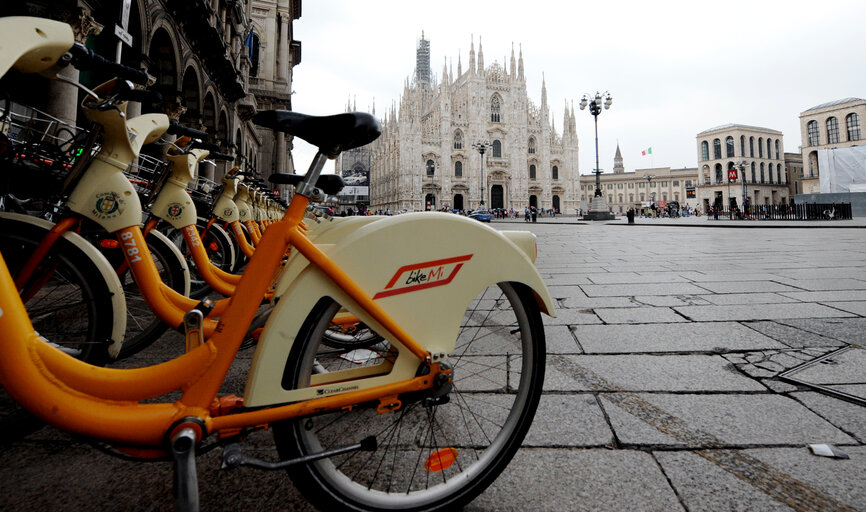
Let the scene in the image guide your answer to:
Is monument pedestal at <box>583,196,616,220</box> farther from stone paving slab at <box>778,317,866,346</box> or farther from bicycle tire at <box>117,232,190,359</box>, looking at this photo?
bicycle tire at <box>117,232,190,359</box>

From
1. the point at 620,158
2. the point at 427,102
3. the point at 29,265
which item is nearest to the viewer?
the point at 29,265

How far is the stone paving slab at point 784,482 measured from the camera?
1191mm

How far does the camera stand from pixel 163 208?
2.91m

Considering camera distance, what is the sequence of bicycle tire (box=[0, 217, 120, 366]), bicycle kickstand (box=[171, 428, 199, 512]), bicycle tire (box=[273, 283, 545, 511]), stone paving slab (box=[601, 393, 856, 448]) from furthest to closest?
bicycle tire (box=[0, 217, 120, 366]) < stone paving slab (box=[601, 393, 856, 448]) < bicycle tire (box=[273, 283, 545, 511]) < bicycle kickstand (box=[171, 428, 199, 512])

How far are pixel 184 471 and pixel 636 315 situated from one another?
3.39m

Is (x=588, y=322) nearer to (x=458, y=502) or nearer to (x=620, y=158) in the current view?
(x=458, y=502)

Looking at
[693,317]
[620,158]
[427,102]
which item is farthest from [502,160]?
[620,158]

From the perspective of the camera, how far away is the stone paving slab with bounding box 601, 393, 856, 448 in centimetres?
151

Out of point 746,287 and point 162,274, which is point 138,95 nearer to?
point 162,274

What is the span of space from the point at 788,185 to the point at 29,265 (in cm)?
9206

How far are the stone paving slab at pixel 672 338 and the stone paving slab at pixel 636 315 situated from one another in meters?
0.16

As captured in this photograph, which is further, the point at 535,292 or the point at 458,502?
the point at 535,292

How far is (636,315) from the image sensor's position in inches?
136

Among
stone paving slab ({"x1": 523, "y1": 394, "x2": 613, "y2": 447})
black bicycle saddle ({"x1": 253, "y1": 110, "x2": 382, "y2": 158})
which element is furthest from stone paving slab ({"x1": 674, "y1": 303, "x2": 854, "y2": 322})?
black bicycle saddle ({"x1": 253, "y1": 110, "x2": 382, "y2": 158})
